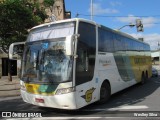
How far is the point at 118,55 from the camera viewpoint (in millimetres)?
12586

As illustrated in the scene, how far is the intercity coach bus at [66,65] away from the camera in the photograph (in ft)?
27.1

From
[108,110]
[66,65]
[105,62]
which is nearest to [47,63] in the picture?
[66,65]

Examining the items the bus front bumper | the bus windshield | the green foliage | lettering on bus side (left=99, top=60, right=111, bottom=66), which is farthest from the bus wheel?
the green foliage

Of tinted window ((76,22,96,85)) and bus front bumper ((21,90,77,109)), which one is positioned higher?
tinted window ((76,22,96,85))

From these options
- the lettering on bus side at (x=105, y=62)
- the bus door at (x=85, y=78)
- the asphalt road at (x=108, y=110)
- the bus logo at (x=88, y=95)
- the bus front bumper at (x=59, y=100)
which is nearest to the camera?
the bus front bumper at (x=59, y=100)

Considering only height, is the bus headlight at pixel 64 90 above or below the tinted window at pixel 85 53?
below

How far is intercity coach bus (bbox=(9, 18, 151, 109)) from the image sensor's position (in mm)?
8258

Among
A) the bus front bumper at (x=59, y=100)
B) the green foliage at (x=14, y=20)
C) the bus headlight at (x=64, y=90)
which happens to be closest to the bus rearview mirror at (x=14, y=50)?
the bus front bumper at (x=59, y=100)

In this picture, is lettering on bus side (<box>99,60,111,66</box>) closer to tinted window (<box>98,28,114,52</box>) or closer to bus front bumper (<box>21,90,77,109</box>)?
tinted window (<box>98,28,114,52</box>)

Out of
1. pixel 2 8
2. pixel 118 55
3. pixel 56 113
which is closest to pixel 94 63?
pixel 56 113

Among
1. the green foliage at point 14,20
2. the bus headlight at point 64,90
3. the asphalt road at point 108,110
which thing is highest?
the green foliage at point 14,20

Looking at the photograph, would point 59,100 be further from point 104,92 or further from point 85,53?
point 104,92

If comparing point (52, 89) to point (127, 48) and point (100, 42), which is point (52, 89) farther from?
point (127, 48)

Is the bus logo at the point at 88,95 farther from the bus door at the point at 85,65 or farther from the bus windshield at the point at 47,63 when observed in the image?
the bus windshield at the point at 47,63
